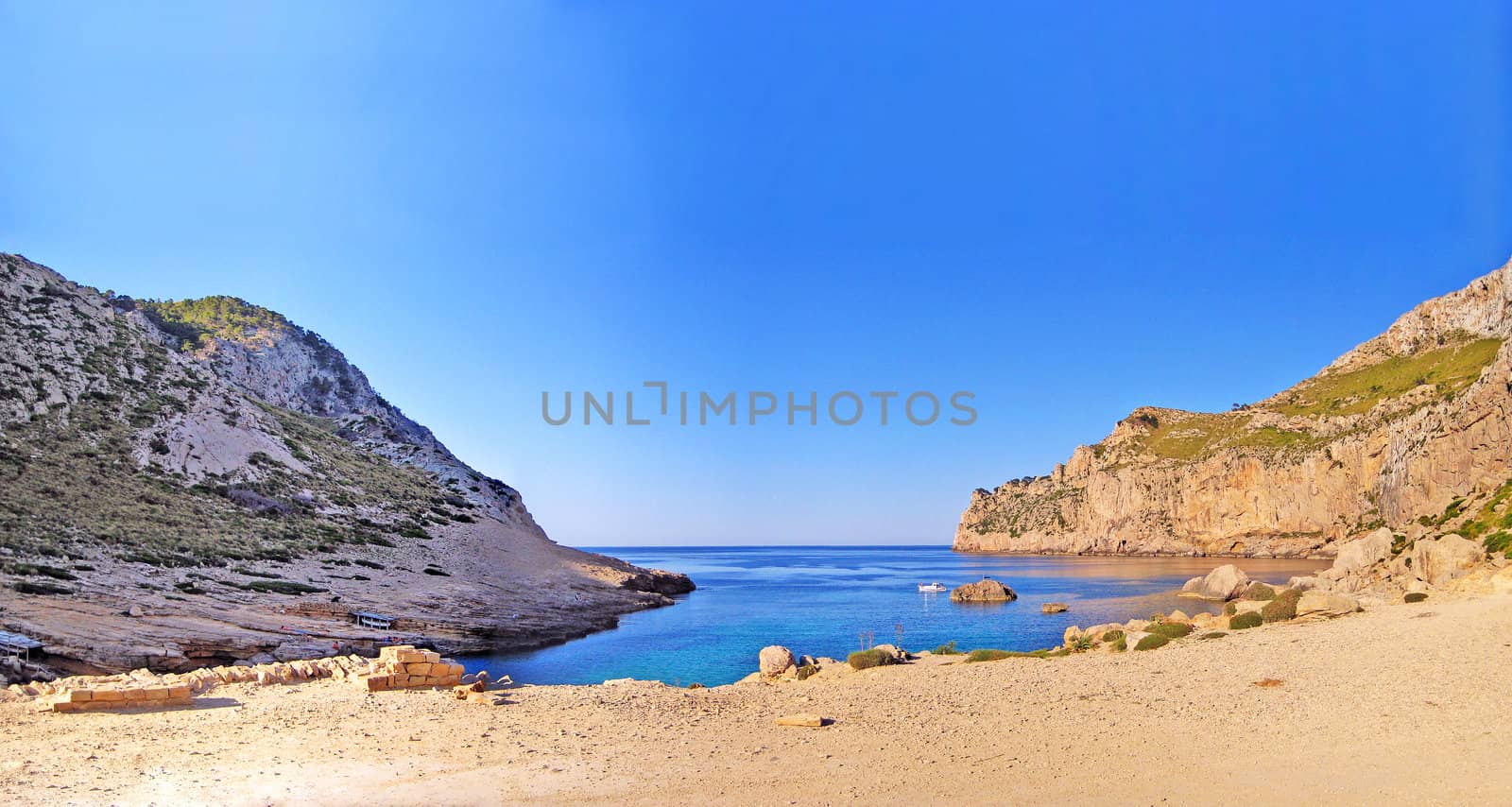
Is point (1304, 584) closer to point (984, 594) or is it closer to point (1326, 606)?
point (1326, 606)

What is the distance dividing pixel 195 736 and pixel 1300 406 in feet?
445

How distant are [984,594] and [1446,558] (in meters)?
31.7

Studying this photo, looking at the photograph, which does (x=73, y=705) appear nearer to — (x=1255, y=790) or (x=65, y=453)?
(x=1255, y=790)

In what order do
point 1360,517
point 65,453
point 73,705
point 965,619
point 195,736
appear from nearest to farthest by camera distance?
point 195,736 → point 73,705 → point 65,453 → point 965,619 → point 1360,517

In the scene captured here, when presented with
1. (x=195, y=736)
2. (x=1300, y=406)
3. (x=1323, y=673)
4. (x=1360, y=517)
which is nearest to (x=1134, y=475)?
(x=1300, y=406)

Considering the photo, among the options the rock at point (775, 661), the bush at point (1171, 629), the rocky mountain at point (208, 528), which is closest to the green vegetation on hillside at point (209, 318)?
the rocky mountain at point (208, 528)

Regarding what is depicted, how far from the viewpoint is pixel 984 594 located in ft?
182

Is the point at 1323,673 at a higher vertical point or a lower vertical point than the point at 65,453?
lower

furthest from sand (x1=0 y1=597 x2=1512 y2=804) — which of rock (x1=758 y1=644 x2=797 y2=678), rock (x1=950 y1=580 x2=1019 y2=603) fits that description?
rock (x1=950 y1=580 x2=1019 y2=603)

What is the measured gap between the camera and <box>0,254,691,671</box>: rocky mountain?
23750mm

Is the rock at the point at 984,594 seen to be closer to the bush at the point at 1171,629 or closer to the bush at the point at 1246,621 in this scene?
the bush at the point at 1246,621

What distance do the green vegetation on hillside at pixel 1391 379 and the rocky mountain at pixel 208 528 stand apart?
80.9 metres

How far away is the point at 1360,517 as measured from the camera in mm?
91312

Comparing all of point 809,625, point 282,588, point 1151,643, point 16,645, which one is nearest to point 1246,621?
point 1151,643
